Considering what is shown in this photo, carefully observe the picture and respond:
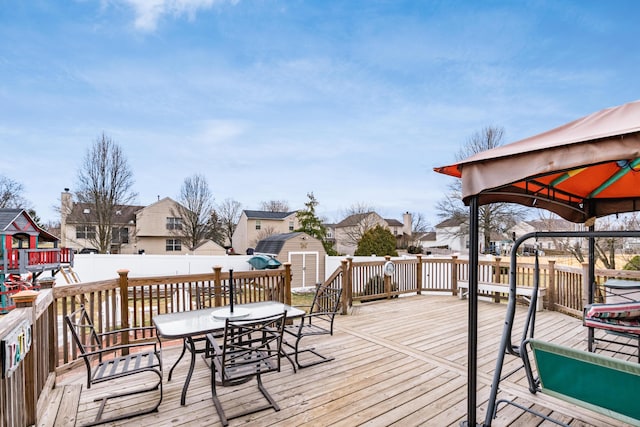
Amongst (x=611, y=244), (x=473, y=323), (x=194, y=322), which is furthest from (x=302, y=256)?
(x=473, y=323)

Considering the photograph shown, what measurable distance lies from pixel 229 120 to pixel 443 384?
48.3 ft

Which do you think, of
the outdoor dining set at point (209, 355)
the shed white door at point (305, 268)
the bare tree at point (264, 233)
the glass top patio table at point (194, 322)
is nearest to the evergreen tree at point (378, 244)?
the shed white door at point (305, 268)

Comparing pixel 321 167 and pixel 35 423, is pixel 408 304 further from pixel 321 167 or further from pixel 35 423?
pixel 321 167

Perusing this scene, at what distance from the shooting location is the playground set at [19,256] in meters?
9.46

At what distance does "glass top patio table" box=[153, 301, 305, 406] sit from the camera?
9.53ft

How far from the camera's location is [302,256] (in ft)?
59.0

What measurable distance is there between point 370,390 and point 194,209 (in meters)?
26.7

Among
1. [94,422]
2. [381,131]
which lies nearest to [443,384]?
[94,422]

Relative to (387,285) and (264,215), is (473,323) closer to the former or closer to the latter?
(387,285)

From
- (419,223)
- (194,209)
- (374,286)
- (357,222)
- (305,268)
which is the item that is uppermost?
(194,209)

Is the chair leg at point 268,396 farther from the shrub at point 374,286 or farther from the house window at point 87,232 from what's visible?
the house window at point 87,232

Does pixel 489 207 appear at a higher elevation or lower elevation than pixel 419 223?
higher

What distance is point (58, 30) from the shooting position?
8.45 m

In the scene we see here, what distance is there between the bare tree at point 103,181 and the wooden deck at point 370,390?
16.7 m
